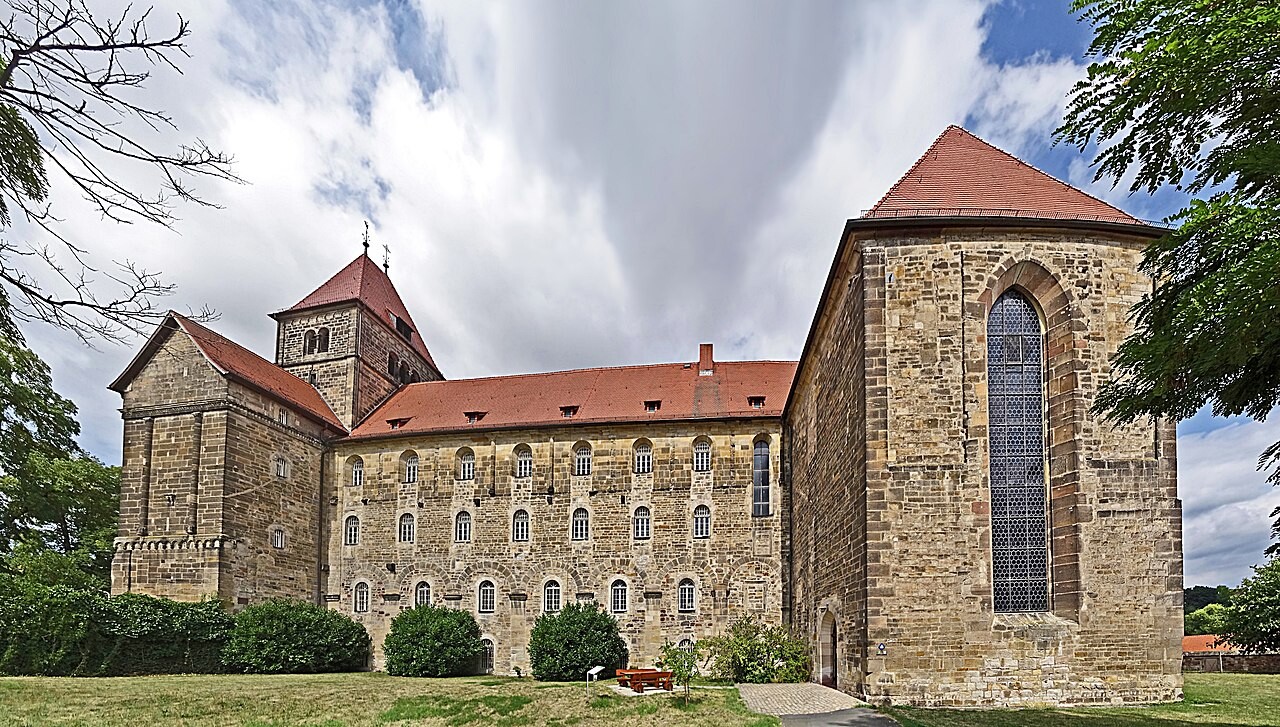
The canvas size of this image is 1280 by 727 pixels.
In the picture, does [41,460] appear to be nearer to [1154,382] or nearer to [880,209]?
[880,209]

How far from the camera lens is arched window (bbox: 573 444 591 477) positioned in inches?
1207

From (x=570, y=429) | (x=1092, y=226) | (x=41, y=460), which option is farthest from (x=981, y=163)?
(x=41, y=460)

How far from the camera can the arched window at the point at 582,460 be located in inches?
1207

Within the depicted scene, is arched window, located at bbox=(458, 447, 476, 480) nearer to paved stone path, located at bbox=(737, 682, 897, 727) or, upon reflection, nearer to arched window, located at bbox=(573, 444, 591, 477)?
arched window, located at bbox=(573, 444, 591, 477)

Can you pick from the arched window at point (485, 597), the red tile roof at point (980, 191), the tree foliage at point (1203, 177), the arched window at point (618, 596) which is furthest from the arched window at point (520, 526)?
the tree foliage at point (1203, 177)

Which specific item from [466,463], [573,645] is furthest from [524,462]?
[573,645]

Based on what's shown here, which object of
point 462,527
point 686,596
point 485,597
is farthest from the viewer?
point 462,527

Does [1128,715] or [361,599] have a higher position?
[1128,715]

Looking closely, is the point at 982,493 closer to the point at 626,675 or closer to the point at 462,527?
the point at 626,675

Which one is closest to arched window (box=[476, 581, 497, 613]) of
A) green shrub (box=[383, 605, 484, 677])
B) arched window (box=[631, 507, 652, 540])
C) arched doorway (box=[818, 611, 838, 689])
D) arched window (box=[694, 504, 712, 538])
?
green shrub (box=[383, 605, 484, 677])

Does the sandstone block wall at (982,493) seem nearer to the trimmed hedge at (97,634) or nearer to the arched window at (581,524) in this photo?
the arched window at (581,524)

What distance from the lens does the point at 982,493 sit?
15305 mm

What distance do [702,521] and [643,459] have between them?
113 inches

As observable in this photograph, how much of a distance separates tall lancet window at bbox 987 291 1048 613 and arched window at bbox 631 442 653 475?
15.6 m
